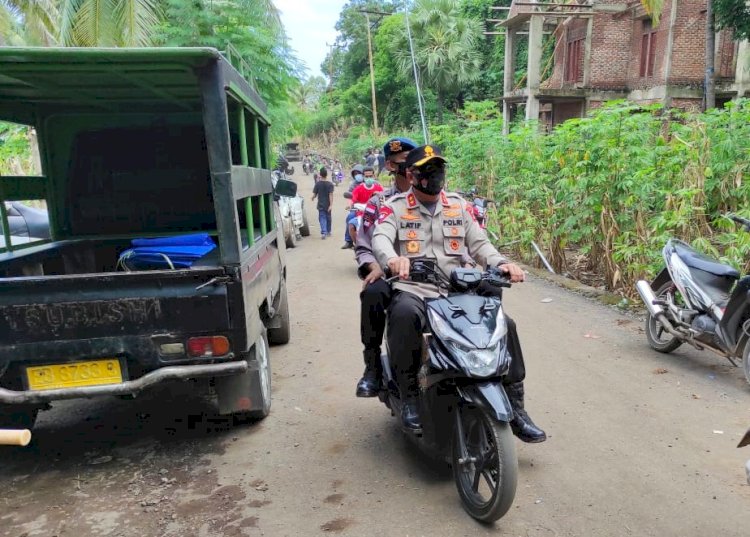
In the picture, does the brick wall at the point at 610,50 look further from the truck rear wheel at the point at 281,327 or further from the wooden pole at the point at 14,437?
the wooden pole at the point at 14,437

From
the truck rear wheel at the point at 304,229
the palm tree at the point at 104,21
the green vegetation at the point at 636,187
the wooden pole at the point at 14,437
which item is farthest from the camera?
the truck rear wheel at the point at 304,229

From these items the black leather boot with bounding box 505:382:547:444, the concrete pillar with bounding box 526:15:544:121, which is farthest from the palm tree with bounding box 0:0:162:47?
the black leather boot with bounding box 505:382:547:444

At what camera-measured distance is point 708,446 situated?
3.75 meters

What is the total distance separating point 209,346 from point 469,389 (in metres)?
1.51

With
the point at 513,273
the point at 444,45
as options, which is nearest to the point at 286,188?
the point at 513,273

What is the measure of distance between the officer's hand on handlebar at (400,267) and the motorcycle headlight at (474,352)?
37 cm

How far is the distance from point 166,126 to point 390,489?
3.81m

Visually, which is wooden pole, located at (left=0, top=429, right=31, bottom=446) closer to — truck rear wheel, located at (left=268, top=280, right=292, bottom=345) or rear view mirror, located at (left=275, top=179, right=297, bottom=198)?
truck rear wheel, located at (left=268, top=280, right=292, bottom=345)

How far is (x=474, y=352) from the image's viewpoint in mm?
2834

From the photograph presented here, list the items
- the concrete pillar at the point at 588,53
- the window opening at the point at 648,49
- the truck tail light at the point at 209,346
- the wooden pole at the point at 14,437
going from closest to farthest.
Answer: the wooden pole at the point at 14,437
the truck tail light at the point at 209,346
the window opening at the point at 648,49
the concrete pillar at the point at 588,53

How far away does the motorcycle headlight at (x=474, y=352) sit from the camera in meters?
2.81

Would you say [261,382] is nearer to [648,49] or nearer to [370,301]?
[370,301]

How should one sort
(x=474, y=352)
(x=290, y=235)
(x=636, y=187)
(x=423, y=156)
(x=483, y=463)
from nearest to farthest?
(x=474, y=352)
(x=483, y=463)
(x=423, y=156)
(x=636, y=187)
(x=290, y=235)

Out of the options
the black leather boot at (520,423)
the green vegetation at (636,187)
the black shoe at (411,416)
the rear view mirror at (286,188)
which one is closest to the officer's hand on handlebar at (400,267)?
the black shoe at (411,416)
